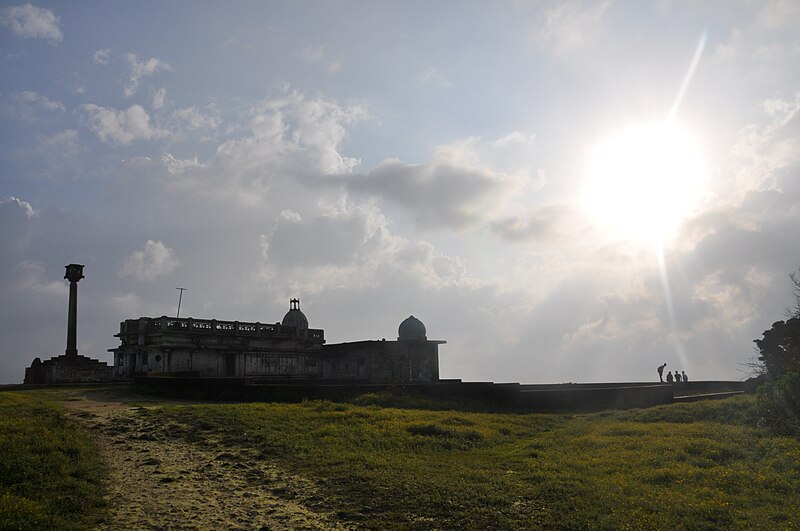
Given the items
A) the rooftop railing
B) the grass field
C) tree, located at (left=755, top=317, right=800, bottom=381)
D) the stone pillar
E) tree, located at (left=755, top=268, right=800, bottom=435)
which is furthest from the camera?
the stone pillar

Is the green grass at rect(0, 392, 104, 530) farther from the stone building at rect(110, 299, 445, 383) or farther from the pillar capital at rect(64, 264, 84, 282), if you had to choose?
the pillar capital at rect(64, 264, 84, 282)

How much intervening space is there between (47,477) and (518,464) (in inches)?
404

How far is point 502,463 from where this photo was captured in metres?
16.0

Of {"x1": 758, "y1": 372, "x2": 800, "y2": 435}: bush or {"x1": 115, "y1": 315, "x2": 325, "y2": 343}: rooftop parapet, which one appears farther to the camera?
{"x1": 115, "y1": 315, "x2": 325, "y2": 343}: rooftop parapet

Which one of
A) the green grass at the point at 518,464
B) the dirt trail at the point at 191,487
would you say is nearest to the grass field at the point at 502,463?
the green grass at the point at 518,464

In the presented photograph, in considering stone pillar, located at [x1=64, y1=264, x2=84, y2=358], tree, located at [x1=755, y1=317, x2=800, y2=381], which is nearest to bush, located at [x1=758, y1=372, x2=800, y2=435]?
tree, located at [x1=755, y1=317, x2=800, y2=381]

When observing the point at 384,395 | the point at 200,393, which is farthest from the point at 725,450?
the point at 200,393

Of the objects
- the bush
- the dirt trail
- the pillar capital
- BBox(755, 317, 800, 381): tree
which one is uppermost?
the pillar capital

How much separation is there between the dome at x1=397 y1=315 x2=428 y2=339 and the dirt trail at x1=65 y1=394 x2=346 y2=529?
28.0 meters

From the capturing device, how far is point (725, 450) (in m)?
16.0

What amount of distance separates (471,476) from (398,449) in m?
3.48

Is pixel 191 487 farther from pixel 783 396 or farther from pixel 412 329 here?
pixel 412 329

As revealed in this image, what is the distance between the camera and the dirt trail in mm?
11305

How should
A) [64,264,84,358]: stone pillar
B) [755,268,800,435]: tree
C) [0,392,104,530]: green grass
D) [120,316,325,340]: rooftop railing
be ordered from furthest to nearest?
[64,264,84,358]: stone pillar
[120,316,325,340]: rooftop railing
[755,268,800,435]: tree
[0,392,104,530]: green grass
